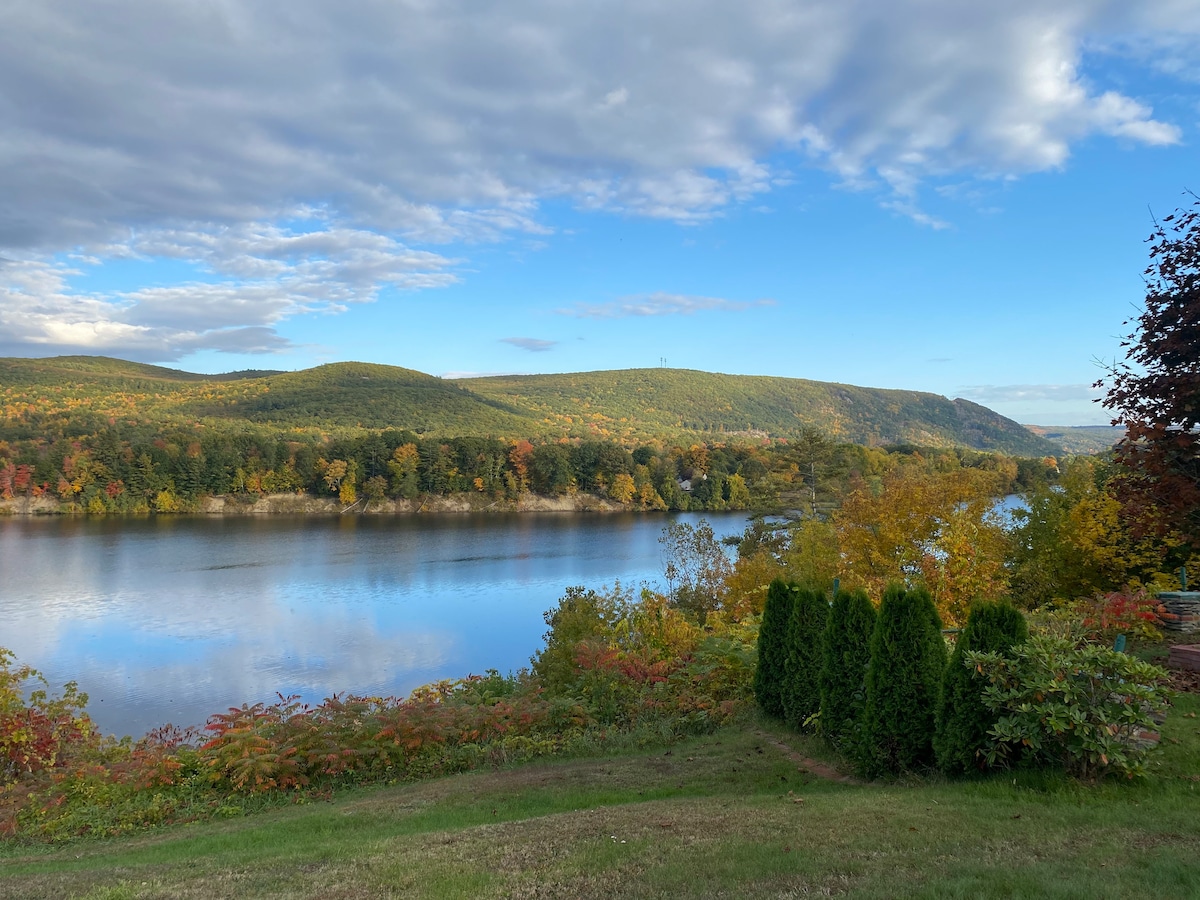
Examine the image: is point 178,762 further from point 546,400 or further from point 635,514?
point 546,400

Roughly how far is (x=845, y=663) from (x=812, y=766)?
1.13m

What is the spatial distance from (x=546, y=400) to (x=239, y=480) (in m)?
109

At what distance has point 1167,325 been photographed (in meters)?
6.84

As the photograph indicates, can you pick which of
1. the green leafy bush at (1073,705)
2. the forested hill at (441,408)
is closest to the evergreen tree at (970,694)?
the green leafy bush at (1073,705)

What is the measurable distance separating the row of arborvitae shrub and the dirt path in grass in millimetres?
206

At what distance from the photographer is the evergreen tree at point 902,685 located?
6.86 meters

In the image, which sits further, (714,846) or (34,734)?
(34,734)

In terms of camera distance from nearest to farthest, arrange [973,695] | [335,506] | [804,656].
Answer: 1. [973,695]
2. [804,656]
3. [335,506]

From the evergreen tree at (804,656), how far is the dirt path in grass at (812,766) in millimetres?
481

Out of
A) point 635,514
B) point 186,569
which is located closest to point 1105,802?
point 186,569

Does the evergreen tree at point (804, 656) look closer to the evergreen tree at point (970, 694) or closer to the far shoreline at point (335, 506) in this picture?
the evergreen tree at point (970, 694)

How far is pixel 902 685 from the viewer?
6938 mm

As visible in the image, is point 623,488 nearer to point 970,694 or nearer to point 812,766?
point 812,766

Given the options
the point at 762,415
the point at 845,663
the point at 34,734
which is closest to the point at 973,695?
the point at 845,663
